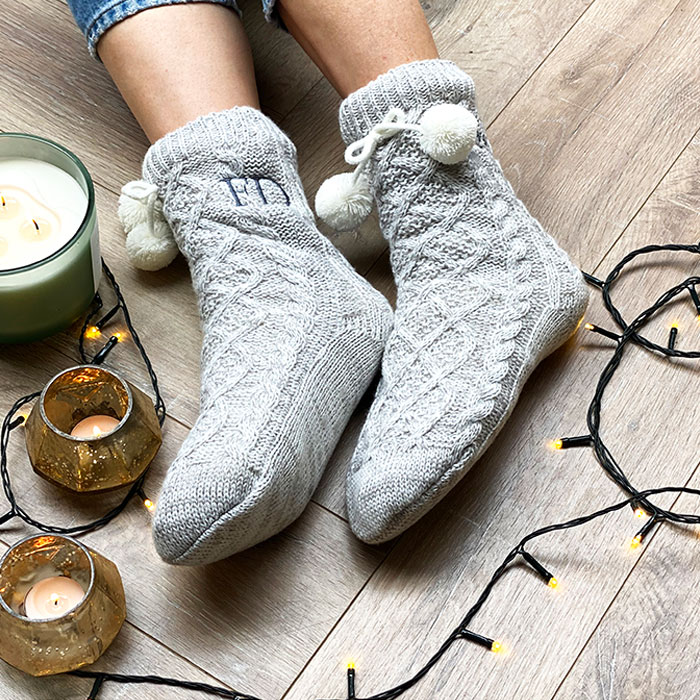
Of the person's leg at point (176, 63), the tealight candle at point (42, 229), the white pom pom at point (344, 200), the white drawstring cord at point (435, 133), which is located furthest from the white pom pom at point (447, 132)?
the tealight candle at point (42, 229)

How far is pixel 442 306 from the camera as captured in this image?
85 centimetres

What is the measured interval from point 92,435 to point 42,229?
0.19m

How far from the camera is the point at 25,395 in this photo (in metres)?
0.91

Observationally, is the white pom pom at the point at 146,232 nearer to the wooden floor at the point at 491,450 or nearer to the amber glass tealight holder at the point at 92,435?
the wooden floor at the point at 491,450

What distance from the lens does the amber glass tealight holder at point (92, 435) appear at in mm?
806

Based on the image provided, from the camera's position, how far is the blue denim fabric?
90 centimetres

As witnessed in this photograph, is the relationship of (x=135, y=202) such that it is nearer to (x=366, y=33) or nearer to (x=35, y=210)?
(x=35, y=210)

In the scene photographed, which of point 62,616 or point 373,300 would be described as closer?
point 62,616

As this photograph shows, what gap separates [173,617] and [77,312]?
12.4 inches

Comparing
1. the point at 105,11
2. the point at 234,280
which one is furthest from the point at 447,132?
the point at 105,11

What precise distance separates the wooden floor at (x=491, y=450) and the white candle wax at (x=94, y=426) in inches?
2.8

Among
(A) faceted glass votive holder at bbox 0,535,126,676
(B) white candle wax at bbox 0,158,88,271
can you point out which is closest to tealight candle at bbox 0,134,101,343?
(B) white candle wax at bbox 0,158,88,271

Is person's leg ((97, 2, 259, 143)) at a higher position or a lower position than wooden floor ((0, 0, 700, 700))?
higher

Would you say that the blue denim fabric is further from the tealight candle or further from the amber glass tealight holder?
the amber glass tealight holder
